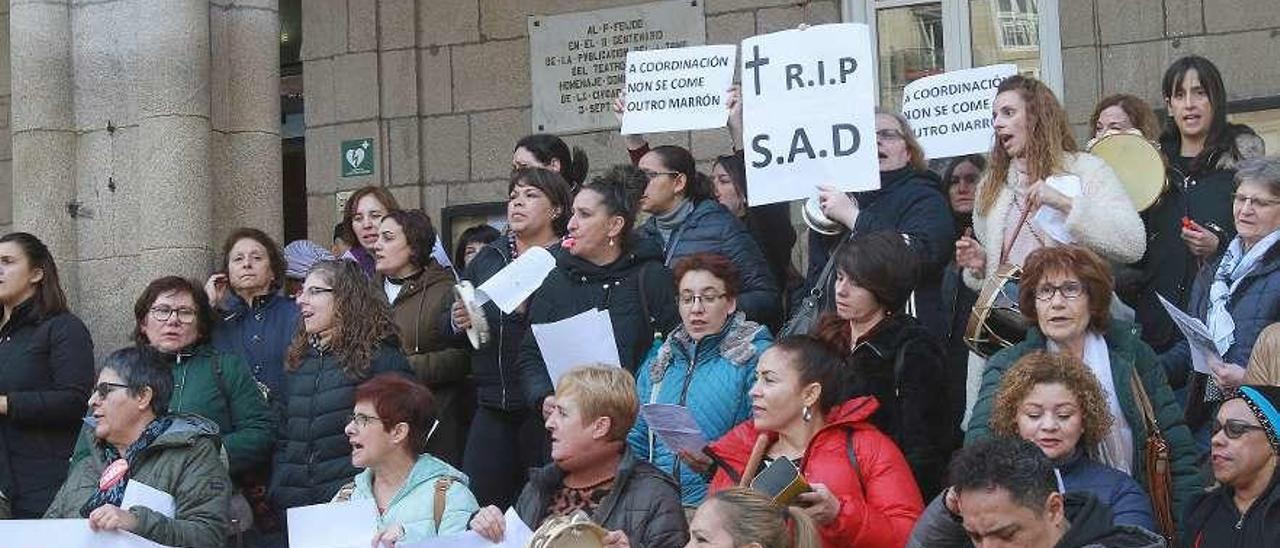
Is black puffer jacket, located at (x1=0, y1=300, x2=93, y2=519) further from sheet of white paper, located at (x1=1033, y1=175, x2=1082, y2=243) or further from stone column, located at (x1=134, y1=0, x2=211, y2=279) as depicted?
sheet of white paper, located at (x1=1033, y1=175, x2=1082, y2=243)

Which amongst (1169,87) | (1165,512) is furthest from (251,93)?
(1165,512)

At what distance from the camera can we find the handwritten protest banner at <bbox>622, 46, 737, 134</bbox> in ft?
31.6

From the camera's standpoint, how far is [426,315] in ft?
30.3

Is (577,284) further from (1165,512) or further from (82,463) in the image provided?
(1165,512)

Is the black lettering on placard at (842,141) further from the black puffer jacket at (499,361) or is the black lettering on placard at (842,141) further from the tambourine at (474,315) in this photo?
the tambourine at (474,315)

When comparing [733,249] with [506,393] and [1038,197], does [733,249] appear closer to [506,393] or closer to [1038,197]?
[506,393]

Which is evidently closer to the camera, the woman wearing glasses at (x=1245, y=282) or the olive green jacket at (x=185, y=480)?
the woman wearing glasses at (x=1245, y=282)

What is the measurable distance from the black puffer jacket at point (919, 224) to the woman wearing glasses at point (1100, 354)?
2.99 feet

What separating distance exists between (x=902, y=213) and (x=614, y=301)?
3.77ft

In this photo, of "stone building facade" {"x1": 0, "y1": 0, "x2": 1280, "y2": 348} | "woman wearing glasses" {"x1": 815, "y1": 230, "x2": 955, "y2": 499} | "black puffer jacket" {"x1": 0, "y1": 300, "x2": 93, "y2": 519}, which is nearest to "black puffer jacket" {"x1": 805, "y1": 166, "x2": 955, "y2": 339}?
"woman wearing glasses" {"x1": 815, "y1": 230, "x2": 955, "y2": 499}

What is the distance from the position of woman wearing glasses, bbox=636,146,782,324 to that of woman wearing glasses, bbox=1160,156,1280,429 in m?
1.67

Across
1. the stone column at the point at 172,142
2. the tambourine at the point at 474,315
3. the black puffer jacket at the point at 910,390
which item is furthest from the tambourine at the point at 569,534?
the stone column at the point at 172,142

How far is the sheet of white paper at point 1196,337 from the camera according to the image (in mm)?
7312

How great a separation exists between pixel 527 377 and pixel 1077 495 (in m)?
2.95
